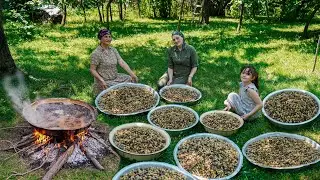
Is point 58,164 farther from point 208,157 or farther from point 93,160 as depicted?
point 208,157

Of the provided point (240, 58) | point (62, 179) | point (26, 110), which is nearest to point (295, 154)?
point (62, 179)

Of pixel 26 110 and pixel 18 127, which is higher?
pixel 26 110

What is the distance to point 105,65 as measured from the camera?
8211mm

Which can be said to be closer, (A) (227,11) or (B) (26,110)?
(B) (26,110)

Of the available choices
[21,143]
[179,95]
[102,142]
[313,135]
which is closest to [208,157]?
[102,142]

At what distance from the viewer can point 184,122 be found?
7199 mm

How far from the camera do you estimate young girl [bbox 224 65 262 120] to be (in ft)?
23.3

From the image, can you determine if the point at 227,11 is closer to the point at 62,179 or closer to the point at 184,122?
the point at 184,122

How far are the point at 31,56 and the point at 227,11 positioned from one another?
18.2 metres

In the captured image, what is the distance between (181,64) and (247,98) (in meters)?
1.93

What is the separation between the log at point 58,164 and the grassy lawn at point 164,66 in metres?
0.10

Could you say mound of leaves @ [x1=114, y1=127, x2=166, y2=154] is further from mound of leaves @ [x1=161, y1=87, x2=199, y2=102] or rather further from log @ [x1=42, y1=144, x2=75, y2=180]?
mound of leaves @ [x1=161, y1=87, x2=199, y2=102]

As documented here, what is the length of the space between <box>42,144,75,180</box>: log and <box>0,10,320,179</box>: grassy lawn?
4.1 inches

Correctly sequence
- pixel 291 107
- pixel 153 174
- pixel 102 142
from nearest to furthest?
pixel 153 174, pixel 102 142, pixel 291 107
